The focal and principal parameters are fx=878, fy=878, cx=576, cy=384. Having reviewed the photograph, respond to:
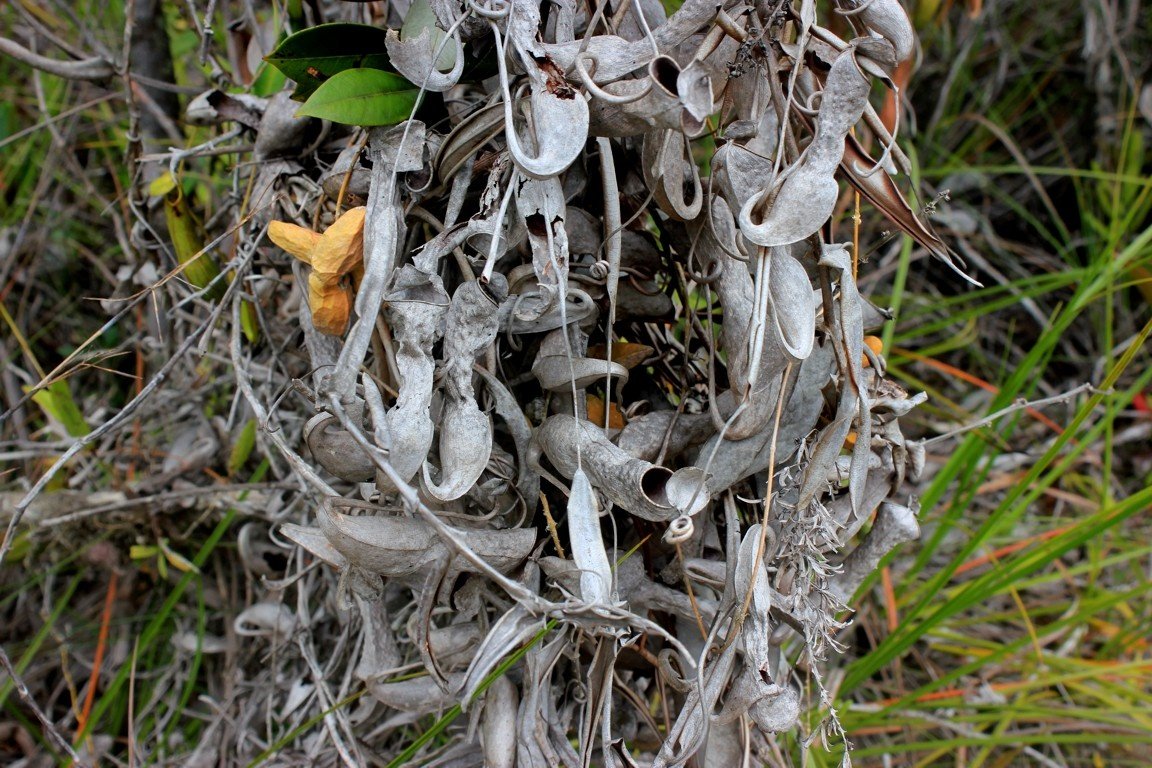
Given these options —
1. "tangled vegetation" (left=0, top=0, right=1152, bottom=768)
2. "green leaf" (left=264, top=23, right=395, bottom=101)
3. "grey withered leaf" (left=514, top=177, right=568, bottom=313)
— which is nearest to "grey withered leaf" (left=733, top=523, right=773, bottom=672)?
"tangled vegetation" (left=0, top=0, right=1152, bottom=768)

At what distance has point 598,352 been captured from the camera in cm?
67

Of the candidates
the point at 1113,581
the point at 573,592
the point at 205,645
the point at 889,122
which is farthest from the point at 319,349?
the point at 1113,581

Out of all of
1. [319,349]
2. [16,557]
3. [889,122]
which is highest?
[319,349]

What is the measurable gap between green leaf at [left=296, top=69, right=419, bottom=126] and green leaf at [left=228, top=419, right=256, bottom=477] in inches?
18.3

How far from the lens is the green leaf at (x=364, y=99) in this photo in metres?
0.61

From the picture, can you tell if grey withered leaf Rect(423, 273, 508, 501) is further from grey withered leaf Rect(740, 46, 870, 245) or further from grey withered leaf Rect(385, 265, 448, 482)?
grey withered leaf Rect(740, 46, 870, 245)

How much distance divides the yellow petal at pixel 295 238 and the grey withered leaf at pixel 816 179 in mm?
315

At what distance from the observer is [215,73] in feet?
2.81

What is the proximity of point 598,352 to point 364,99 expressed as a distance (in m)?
0.25

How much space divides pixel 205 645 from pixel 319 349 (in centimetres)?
62

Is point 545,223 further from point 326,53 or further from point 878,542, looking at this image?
point 878,542

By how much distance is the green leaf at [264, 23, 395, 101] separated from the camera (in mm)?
661

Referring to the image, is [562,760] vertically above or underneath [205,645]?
above

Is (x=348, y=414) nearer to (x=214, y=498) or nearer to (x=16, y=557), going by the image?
(x=214, y=498)
